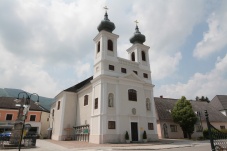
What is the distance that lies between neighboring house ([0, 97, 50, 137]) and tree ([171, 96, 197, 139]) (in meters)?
28.9

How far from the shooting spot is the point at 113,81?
25.9 m

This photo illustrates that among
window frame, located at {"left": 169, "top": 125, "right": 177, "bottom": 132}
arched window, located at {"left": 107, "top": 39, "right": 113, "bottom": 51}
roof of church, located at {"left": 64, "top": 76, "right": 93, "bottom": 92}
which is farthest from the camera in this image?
roof of church, located at {"left": 64, "top": 76, "right": 93, "bottom": 92}

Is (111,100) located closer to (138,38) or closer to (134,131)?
(134,131)

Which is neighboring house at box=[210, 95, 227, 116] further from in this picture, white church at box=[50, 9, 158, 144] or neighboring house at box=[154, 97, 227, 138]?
white church at box=[50, 9, 158, 144]

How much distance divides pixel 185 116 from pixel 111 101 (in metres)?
13.8

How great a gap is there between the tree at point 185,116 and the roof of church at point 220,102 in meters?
20.0

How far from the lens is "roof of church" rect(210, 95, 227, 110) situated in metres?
46.8

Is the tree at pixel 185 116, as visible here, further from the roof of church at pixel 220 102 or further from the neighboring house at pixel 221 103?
the roof of church at pixel 220 102

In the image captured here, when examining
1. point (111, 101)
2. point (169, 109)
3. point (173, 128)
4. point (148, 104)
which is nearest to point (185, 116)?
point (173, 128)

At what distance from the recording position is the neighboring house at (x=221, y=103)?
46000mm

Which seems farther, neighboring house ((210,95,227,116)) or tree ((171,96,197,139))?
neighboring house ((210,95,227,116))

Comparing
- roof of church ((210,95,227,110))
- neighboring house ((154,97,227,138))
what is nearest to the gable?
neighboring house ((154,97,227,138))

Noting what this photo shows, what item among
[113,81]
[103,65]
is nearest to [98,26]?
[103,65]

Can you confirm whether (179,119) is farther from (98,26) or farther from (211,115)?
(98,26)
